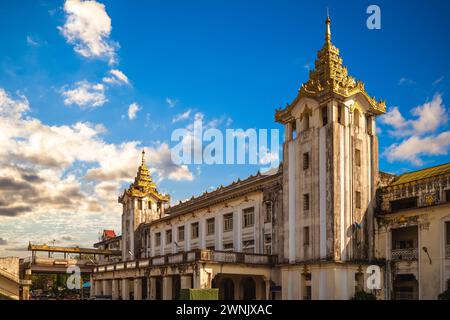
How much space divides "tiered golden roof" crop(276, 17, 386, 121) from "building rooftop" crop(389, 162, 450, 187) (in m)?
5.78

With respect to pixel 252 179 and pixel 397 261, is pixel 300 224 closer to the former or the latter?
pixel 397 261

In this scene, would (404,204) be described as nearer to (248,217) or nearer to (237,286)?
(248,217)

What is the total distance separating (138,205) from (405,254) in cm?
4331

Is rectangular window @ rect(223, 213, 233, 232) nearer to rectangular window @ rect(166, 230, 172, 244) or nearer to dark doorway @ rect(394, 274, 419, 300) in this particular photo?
rectangular window @ rect(166, 230, 172, 244)

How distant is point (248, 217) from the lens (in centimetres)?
5384

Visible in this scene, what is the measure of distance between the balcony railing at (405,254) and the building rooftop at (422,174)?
521 cm

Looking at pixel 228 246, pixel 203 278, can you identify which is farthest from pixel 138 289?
pixel 203 278

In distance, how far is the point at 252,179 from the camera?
5819 cm

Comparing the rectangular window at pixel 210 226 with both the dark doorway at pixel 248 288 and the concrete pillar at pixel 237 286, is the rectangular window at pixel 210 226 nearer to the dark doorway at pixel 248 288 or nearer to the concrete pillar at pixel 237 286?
the concrete pillar at pixel 237 286

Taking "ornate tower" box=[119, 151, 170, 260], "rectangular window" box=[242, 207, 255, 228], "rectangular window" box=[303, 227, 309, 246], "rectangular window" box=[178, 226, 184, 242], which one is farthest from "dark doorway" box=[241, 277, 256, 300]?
"ornate tower" box=[119, 151, 170, 260]

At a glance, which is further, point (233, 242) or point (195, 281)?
point (233, 242)

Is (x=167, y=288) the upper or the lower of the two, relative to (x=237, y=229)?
lower
